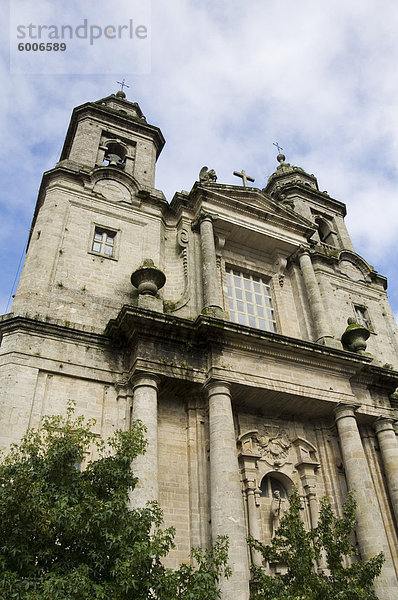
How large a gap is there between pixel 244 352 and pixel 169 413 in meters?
2.41

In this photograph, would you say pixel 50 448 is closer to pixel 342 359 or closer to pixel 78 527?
pixel 78 527

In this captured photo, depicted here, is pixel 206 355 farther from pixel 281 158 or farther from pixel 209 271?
pixel 281 158

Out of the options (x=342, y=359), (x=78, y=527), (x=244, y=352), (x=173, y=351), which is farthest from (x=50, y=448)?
(x=342, y=359)

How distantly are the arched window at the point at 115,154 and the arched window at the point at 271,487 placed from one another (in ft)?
41.3

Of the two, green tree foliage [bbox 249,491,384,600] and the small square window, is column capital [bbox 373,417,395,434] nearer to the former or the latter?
green tree foliage [bbox 249,491,384,600]

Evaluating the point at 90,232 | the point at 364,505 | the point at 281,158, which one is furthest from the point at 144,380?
the point at 281,158

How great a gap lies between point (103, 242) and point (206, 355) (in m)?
4.93

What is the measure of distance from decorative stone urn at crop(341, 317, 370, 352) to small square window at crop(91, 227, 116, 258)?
7.80 meters

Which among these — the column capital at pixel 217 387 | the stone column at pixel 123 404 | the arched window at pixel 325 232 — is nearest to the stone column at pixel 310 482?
the column capital at pixel 217 387

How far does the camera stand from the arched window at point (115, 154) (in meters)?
19.0

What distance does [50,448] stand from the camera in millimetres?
6625

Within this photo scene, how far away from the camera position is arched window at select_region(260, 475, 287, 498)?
12242mm

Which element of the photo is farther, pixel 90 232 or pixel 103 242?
pixel 103 242

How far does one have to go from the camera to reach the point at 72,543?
20.0 feet
